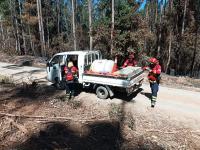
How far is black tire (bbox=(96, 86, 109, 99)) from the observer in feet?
36.0

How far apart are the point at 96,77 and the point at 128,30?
10356 millimetres

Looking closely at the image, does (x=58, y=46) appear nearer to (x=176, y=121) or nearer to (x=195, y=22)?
(x=195, y=22)

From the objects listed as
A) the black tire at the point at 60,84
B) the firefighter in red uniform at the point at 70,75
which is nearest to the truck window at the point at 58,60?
the black tire at the point at 60,84

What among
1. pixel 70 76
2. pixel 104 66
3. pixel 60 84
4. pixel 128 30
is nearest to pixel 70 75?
pixel 70 76

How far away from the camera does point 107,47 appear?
20891mm

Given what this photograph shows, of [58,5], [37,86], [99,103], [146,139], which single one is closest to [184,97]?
[99,103]

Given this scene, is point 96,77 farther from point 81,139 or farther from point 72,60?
point 81,139

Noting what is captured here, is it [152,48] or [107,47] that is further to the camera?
[152,48]

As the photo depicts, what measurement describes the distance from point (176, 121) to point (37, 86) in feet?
26.3

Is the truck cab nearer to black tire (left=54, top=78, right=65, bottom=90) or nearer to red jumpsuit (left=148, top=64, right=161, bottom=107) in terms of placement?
black tire (left=54, top=78, right=65, bottom=90)

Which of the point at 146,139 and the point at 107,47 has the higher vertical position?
the point at 107,47

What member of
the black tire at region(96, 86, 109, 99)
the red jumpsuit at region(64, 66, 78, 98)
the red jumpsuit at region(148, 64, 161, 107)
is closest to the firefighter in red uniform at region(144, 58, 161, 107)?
the red jumpsuit at region(148, 64, 161, 107)

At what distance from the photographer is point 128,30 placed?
66.2 feet

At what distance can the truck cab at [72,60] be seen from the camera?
37.5 feet
